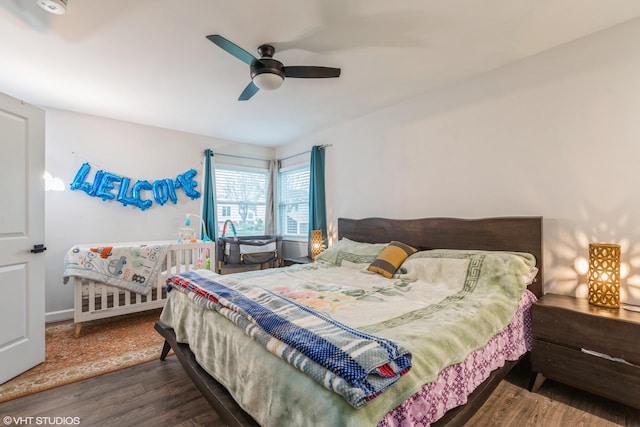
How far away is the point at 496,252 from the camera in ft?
7.54

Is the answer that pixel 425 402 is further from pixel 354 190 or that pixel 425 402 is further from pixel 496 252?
pixel 354 190

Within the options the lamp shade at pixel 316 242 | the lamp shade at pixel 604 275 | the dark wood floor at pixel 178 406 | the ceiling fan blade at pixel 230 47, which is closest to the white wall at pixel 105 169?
the lamp shade at pixel 316 242

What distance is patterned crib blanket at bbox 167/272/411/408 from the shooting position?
891 millimetres

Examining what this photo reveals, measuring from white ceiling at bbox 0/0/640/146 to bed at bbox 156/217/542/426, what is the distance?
1.35 meters

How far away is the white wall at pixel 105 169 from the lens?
3.38 metres

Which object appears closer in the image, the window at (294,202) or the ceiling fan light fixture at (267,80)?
the ceiling fan light fixture at (267,80)

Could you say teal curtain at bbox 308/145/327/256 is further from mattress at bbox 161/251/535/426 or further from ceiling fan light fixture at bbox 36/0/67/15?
ceiling fan light fixture at bbox 36/0/67/15

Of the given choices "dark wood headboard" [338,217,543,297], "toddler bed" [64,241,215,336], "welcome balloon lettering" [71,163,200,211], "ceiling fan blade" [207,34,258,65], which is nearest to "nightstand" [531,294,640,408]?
"dark wood headboard" [338,217,543,297]

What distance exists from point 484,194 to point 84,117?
4.60m

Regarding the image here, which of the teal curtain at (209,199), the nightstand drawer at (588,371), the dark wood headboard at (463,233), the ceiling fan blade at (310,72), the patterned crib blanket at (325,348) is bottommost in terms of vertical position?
the nightstand drawer at (588,371)

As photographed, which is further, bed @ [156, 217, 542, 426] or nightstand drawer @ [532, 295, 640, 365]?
nightstand drawer @ [532, 295, 640, 365]

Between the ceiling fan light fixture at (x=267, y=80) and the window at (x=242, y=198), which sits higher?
the ceiling fan light fixture at (x=267, y=80)

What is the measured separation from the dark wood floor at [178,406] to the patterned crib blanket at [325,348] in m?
0.84

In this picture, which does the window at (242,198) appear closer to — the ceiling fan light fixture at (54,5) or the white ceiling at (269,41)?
the white ceiling at (269,41)
